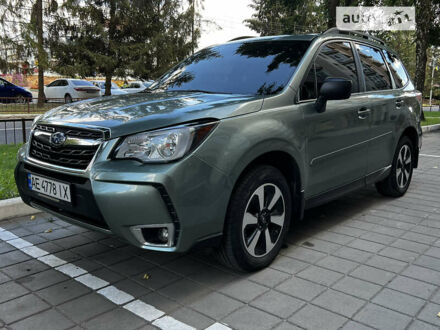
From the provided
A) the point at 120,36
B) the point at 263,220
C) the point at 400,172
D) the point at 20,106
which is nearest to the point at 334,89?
the point at 263,220

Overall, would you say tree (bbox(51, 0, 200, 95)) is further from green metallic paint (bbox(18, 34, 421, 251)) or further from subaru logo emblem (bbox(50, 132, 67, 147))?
subaru logo emblem (bbox(50, 132, 67, 147))

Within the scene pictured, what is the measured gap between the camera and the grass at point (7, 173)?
4.77 metres

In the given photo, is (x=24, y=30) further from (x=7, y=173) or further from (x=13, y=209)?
(x=13, y=209)

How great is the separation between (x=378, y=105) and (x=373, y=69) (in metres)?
0.45

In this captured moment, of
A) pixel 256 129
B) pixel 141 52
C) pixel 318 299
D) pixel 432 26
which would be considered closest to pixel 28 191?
A: pixel 256 129

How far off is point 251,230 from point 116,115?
1.24 meters

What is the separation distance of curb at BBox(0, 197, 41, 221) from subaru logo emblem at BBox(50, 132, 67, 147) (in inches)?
72.9

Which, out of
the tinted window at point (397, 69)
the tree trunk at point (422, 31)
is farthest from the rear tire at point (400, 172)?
the tree trunk at point (422, 31)

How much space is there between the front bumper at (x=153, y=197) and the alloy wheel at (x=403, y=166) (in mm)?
3185

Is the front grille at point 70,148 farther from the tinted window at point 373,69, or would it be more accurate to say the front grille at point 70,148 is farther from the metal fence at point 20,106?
the metal fence at point 20,106

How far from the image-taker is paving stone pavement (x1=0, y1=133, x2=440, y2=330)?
259 cm

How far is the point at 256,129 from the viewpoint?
2.99 meters

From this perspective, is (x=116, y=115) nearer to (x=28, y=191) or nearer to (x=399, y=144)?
(x=28, y=191)

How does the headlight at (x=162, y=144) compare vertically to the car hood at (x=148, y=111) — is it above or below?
below
